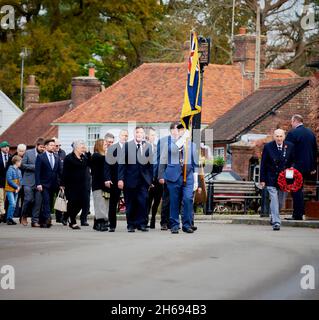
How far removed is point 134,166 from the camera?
71.9 ft

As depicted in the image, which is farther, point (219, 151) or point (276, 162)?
point (219, 151)

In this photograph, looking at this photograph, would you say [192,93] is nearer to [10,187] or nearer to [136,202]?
[136,202]

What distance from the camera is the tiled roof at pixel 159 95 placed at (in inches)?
2221

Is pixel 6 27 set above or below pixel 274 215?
above

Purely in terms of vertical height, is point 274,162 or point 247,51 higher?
point 247,51

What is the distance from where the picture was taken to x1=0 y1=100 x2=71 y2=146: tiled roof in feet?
220

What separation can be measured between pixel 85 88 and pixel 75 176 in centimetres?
4035

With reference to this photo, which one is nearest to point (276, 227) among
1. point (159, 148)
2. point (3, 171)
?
point (159, 148)

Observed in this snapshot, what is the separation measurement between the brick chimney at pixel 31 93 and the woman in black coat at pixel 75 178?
42332mm

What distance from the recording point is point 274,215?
72.1 ft
